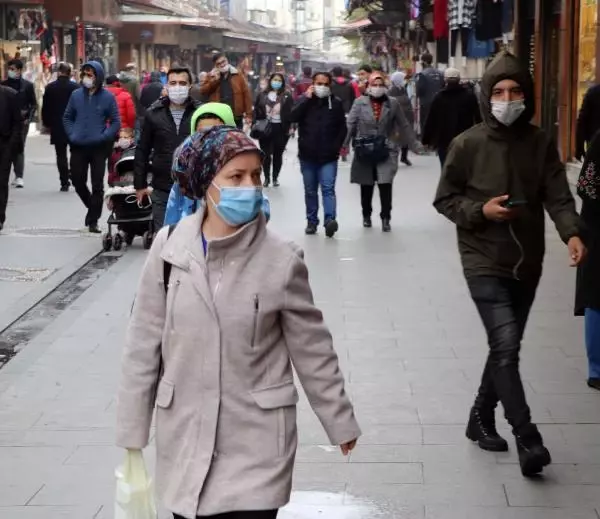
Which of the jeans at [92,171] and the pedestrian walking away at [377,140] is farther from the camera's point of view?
the pedestrian walking away at [377,140]

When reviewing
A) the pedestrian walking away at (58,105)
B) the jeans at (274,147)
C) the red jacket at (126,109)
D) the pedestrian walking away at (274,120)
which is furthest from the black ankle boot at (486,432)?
the jeans at (274,147)

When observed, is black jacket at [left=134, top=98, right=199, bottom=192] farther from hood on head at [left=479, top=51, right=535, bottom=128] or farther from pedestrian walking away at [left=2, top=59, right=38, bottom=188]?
pedestrian walking away at [left=2, top=59, right=38, bottom=188]

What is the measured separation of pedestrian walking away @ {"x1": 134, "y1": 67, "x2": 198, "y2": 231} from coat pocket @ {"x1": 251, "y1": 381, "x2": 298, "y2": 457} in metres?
6.23

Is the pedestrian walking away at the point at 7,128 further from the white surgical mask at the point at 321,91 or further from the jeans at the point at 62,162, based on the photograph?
the jeans at the point at 62,162

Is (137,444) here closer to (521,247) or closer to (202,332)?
(202,332)

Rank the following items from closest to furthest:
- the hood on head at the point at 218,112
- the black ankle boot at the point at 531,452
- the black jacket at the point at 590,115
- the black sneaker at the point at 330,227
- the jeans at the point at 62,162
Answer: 1. the black ankle boot at the point at 531,452
2. the hood on head at the point at 218,112
3. the black jacket at the point at 590,115
4. the black sneaker at the point at 330,227
5. the jeans at the point at 62,162

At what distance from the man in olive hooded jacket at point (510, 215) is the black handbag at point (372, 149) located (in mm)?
8845

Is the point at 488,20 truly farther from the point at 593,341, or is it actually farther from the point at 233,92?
the point at 593,341

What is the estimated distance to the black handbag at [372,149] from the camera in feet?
49.3

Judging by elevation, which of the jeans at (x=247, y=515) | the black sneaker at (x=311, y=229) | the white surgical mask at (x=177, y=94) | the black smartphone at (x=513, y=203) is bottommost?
the black sneaker at (x=311, y=229)

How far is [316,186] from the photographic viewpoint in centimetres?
1480

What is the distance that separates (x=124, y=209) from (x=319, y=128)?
214 centimetres

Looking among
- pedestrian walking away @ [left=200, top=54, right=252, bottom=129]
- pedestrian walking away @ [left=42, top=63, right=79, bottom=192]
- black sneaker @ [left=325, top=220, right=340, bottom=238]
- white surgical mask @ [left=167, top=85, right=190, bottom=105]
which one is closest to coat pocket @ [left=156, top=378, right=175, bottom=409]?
white surgical mask @ [left=167, top=85, right=190, bottom=105]

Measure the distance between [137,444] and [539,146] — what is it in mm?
2746
